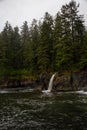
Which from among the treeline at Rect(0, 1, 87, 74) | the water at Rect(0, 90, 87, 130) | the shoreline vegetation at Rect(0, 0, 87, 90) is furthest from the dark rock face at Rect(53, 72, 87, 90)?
the water at Rect(0, 90, 87, 130)

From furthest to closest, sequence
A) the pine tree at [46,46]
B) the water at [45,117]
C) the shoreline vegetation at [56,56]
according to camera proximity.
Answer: the pine tree at [46,46] < the shoreline vegetation at [56,56] < the water at [45,117]

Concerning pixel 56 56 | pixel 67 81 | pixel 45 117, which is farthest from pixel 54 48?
pixel 45 117

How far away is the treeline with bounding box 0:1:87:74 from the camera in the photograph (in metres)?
57.3

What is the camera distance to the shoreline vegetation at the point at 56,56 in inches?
2105

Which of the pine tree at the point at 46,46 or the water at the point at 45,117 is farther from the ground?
the pine tree at the point at 46,46

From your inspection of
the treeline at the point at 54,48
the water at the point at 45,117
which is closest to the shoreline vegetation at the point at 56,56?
the treeline at the point at 54,48

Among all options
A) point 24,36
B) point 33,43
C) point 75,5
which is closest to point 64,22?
point 75,5

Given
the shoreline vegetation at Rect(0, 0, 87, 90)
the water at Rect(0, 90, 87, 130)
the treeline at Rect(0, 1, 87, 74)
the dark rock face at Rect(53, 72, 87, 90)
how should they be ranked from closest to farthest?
the water at Rect(0, 90, 87, 130) → the dark rock face at Rect(53, 72, 87, 90) → the shoreline vegetation at Rect(0, 0, 87, 90) → the treeline at Rect(0, 1, 87, 74)

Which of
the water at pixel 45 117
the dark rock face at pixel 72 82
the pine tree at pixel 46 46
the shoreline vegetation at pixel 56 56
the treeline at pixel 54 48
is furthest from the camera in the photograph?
the pine tree at pixel 46 46

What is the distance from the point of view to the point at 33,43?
72.5m

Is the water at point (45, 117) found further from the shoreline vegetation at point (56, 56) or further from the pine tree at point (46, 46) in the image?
the pine tree at point (46, 46)

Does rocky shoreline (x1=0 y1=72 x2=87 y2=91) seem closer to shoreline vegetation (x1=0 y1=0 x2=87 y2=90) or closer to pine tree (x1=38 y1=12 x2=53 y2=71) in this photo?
shoreline vegetation (x1=0 y1=0 x2=87 y2=90)

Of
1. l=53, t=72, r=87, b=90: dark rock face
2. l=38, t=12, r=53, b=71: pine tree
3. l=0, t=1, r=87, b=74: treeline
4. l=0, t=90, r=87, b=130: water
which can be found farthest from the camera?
l=38, t=12, r=53, b=71: pine tree

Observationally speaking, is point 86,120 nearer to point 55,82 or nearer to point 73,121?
point 73,121
